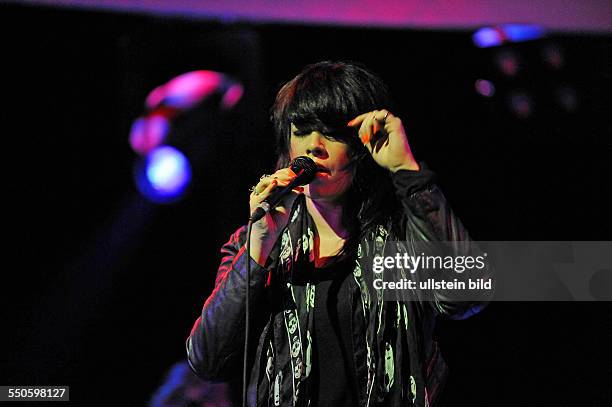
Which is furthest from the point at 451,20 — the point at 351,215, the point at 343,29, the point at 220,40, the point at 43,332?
the point at 43,332

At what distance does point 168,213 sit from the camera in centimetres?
227

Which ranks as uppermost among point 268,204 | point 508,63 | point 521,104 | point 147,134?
point 508,63

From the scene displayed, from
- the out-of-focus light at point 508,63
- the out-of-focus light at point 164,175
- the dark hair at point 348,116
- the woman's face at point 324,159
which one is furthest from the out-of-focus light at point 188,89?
the out-of-focus light at point 508,63

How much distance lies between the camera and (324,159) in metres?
1.62

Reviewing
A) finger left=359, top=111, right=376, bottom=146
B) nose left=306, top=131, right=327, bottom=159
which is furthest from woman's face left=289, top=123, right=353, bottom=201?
finger left=359, top=111, right=376, bottom=146

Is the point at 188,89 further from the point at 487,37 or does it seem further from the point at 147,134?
the point at 487,37

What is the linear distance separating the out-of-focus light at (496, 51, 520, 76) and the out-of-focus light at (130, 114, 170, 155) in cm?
115

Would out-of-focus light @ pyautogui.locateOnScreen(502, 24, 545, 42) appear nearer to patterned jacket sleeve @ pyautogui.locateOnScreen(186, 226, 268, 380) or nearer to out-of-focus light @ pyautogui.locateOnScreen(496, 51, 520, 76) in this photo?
out-of-focus light @ pyautogui.locateOnScreen(496, 51, 520, 76)

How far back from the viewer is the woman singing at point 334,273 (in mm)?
1536

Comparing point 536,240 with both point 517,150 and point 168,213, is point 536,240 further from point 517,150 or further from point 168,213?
point 168,213

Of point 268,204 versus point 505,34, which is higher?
point 505,34

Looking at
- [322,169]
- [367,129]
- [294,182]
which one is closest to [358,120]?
[367,129]

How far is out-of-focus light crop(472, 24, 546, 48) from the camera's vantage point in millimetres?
2299

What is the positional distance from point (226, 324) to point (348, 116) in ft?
1.89
